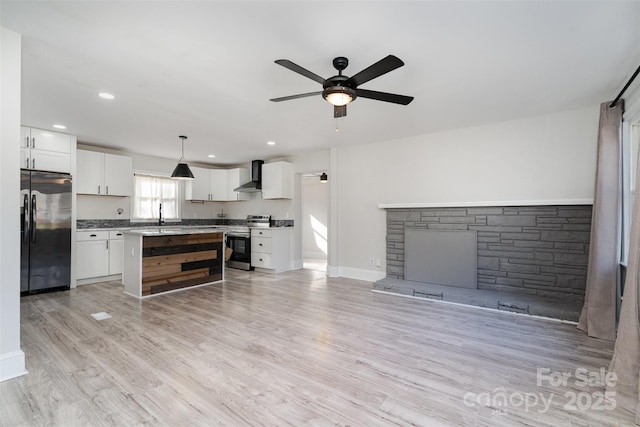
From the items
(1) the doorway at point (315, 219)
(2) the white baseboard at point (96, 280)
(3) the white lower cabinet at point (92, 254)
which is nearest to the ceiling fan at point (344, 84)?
(3) the white lower cabinet at point (92, 254)

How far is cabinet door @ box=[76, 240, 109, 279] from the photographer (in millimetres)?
4848

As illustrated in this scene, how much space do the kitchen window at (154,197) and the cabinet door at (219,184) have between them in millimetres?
789

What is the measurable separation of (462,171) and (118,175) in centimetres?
619

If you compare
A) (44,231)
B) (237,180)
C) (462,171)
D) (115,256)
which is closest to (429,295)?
(462,171)

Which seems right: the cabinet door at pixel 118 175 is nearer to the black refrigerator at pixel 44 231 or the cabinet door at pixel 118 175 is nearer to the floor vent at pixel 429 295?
the black refrigerator at pixel 44 231

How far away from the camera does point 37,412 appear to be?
1.74m

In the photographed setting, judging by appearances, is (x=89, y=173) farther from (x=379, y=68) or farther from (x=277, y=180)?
(x=379, y=68)

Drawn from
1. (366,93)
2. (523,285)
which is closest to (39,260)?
(366,93)

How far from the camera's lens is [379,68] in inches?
79.5

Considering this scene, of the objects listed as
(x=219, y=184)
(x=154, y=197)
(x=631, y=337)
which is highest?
(x=219, y=184)

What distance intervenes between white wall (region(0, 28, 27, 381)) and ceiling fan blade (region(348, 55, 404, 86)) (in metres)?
2.53

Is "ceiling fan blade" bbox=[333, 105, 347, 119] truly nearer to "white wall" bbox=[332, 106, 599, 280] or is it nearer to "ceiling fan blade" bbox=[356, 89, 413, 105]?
"ceiling fan blade" bbox=[356, 89, 413, 105]

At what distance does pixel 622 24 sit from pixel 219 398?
373 centimetres

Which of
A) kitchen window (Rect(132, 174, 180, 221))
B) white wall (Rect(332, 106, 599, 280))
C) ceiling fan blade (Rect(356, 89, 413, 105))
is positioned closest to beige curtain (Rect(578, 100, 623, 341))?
white wall (Rect(332, 106, 599, 280))
